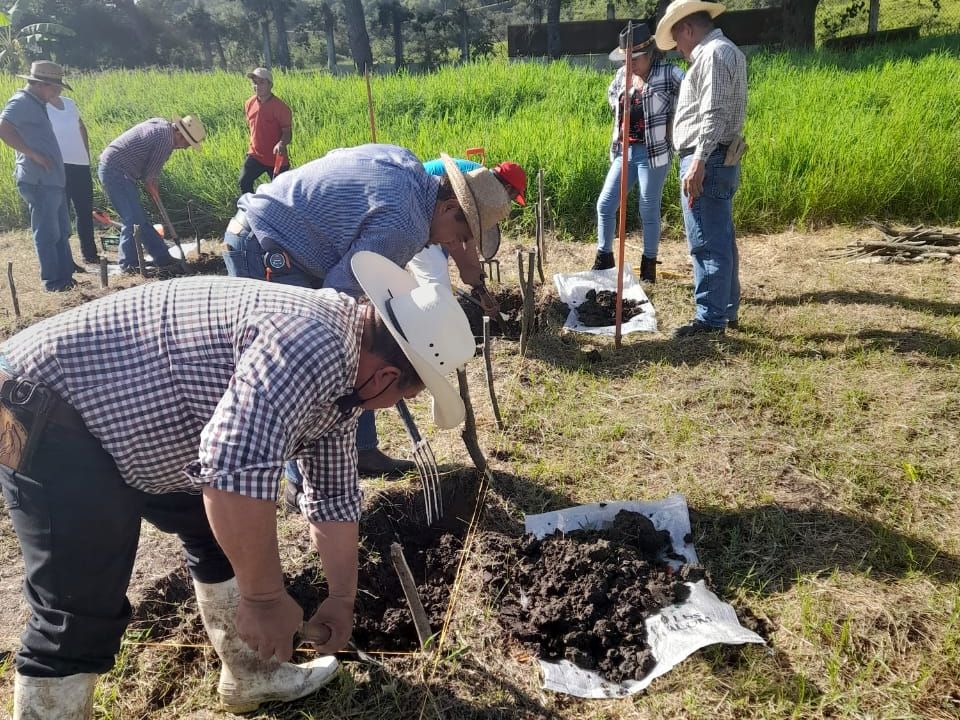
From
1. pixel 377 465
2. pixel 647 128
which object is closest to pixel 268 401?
pixel 377 465

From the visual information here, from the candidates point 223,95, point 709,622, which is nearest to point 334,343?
point 709,622

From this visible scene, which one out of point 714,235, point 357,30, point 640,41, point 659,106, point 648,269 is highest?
point 357,30

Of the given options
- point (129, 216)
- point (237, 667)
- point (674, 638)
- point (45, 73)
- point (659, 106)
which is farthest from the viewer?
point (129, 216)

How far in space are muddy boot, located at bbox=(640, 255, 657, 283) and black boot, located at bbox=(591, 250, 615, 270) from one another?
0.75ft

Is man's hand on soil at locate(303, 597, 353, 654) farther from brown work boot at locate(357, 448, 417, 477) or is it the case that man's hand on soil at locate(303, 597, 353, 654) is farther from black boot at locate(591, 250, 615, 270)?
black boot at locate(591, 250, 615, 270)

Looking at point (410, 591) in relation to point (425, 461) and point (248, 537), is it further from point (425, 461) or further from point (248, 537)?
point (425, 461)

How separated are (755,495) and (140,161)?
569cm

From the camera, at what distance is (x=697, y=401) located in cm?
358

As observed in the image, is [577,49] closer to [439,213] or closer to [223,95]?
[223,95]

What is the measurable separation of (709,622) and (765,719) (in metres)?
0.30

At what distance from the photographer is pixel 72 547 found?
1459mm

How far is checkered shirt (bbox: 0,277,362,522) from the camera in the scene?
4.15 ft

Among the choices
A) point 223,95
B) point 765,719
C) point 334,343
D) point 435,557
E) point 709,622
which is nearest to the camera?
point 334,343

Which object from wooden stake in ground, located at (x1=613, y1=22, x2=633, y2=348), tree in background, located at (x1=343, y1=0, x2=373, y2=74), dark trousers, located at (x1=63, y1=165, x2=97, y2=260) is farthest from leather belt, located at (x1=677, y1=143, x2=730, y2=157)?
tree in background, located at (x1=343, y1=0, x2=373, y2=74)
